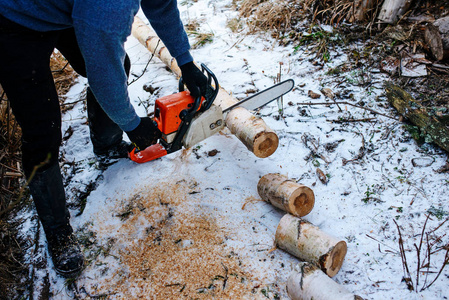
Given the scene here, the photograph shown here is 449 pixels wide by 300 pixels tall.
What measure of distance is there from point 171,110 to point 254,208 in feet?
3.11

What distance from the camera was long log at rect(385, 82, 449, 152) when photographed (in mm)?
2414

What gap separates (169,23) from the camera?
202cm

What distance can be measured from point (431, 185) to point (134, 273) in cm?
219

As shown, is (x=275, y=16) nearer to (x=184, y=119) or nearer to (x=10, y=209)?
(x=184, y=119)

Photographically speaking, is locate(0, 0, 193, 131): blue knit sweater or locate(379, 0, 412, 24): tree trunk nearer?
locate(0, 0, 193, 131): blue knit sweater

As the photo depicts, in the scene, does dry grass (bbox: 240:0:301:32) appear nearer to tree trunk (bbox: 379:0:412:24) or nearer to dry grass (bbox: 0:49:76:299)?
tree trunk (bbox: 379:0:412:24)

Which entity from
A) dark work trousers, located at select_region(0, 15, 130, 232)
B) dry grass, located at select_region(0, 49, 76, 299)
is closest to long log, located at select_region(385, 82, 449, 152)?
dark work trousers, located at select_region(0, 15, 130, 232)

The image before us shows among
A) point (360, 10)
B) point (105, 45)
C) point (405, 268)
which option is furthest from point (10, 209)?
point (360, 10)

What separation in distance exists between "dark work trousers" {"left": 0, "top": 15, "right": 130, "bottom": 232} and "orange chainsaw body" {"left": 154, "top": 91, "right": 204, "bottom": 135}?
61cm

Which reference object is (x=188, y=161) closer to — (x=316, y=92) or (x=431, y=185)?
(x=316, y=92)

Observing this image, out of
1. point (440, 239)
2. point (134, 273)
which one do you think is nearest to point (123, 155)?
point (134, 273)

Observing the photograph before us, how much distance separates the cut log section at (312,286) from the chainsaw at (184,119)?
3.82 ft

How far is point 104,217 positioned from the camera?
7.65 ft

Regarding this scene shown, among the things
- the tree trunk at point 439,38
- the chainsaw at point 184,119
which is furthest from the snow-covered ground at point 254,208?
the tree trunk at point 439,38
